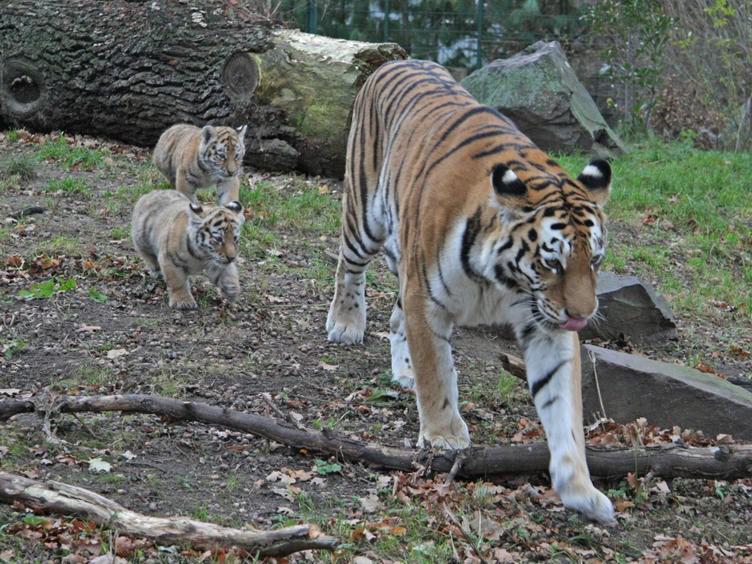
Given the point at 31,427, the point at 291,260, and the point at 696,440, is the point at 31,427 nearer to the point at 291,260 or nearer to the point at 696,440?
the point at 696,440

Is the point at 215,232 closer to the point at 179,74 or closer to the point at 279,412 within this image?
the point at 279,412

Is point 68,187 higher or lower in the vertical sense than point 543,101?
lower

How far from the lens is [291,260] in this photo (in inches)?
332

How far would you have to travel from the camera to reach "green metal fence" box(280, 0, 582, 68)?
55.9 ft

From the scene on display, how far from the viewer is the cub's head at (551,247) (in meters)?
4.23

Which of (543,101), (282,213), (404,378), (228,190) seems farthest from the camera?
(543,101)

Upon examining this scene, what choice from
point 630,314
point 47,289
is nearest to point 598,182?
point 630,314

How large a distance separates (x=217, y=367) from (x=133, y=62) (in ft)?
20.5

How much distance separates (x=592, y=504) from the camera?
4.43m

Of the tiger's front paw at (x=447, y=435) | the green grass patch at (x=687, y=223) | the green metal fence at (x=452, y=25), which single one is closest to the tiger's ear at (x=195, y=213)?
the tiger's front paw at (x=447, y=435)

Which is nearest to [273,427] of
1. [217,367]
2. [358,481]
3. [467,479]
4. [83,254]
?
[358,481]

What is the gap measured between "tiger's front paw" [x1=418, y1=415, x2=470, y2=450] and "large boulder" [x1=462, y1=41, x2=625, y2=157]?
8155 mm

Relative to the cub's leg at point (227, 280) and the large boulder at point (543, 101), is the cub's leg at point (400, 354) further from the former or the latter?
the large boulder at point (543, 101)

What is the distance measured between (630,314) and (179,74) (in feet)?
19.4
